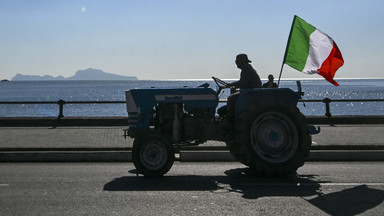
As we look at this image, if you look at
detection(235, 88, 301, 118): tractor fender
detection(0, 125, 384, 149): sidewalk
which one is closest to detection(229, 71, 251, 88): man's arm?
detection(235, 88, 301, 118): tractor fender

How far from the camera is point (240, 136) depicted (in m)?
8.62

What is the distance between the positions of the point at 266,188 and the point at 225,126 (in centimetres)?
174

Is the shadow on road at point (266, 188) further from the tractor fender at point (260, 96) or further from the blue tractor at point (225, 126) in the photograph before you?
the tractor fender at point (260, 96)

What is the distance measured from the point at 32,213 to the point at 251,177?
12.9 ft

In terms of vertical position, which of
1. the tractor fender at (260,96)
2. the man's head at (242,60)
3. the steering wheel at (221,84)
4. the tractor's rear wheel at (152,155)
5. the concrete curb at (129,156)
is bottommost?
the concrete curb at (129,156)

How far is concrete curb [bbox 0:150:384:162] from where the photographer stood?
10984 mm

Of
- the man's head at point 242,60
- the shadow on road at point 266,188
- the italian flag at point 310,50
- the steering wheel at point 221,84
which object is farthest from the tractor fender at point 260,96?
the shadow on road at point 266,188

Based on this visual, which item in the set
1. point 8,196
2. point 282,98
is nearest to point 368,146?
point 282,98

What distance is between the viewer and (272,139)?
8.76m

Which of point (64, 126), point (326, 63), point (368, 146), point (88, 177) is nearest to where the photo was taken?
point (88, 177)

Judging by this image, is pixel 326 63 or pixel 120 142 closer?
Answer: pixel 326 63

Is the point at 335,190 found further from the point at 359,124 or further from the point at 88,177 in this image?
the point at 359,124

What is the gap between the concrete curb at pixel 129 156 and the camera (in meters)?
11.0

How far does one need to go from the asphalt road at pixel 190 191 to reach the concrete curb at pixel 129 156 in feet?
2.57
